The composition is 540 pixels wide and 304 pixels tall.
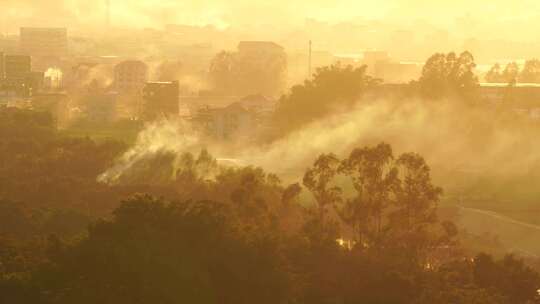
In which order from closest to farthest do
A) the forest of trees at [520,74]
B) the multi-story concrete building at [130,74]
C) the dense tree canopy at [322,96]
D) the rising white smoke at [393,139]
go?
the rising white smoke at [393,139] → the dense tree canopy at [322,96] → the forest of trees at [520,74] → the multi-story concrete building at [130,74]

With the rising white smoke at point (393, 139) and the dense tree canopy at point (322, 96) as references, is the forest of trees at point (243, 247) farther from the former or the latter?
the dense tree canopy at point (322, 96)

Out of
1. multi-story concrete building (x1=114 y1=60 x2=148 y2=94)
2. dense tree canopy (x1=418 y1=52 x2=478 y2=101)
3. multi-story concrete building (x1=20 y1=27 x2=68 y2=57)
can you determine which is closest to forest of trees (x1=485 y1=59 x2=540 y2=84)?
dense tree canopy (x1=418 y1=52 x2=478 y2=101)

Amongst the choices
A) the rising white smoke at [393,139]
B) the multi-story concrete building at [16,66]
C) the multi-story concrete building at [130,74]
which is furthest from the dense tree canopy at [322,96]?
the multi-story concrete building at [130,74]

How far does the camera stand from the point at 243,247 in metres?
10.1

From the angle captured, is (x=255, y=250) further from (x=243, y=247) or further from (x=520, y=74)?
(x=520, y=74)

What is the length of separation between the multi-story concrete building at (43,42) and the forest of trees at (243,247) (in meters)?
46.7

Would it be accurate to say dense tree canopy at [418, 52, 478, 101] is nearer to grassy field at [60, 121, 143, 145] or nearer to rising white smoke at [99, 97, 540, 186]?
rising white smoke at [99, 97, 540, 186]

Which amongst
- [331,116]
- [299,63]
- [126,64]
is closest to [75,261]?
[331,116]

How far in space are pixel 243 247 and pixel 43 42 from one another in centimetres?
5534

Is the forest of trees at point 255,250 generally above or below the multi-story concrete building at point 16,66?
below

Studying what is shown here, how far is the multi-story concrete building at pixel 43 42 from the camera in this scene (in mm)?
63062

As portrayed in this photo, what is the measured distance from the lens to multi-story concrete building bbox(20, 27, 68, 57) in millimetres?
63062

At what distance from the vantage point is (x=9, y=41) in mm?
70375

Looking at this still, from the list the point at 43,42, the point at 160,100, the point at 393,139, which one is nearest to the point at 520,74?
the point at 160,100
